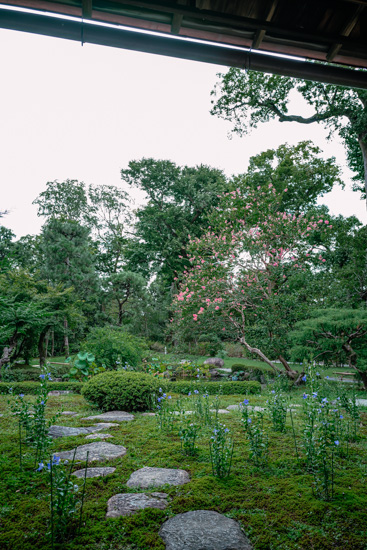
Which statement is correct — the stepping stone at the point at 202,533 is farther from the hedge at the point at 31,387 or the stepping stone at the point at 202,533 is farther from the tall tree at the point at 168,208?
the tall tree at the point at 168,208

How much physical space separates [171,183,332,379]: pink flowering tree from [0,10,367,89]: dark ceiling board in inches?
264

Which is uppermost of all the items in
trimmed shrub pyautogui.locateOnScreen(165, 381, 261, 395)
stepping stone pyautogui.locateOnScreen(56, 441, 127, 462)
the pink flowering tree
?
the pink flowering tree

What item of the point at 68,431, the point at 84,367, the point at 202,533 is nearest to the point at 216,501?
the point at 202,533

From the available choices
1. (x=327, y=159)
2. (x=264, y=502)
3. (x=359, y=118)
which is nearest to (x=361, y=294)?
(x=359, y=118)

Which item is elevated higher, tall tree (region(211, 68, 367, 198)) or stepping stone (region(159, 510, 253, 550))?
tall tree (region(211, 68, 367, 198))

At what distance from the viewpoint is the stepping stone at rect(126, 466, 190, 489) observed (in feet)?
7.19

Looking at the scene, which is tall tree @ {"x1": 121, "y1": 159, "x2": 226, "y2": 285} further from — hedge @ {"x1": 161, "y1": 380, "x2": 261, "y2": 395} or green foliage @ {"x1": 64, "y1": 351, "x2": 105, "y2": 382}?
hedge @ {"x1": 161, "y1": 380, "x2": 261, "y2": 395}

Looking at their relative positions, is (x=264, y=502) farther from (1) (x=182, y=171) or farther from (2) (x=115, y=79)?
(1) (x=182, y=171)

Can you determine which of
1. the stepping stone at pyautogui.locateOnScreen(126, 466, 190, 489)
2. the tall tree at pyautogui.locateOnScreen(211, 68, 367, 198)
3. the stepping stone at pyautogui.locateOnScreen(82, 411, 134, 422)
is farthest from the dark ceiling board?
the tall tree at pyautogui.locateOnScreen(211, 68, 367, 198)

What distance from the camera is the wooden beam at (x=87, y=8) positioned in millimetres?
1572

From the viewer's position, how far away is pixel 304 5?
176 cm

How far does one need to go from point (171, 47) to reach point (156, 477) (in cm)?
262

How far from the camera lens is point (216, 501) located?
1.95 metres

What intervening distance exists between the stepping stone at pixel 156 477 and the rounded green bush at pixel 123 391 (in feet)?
7.34
